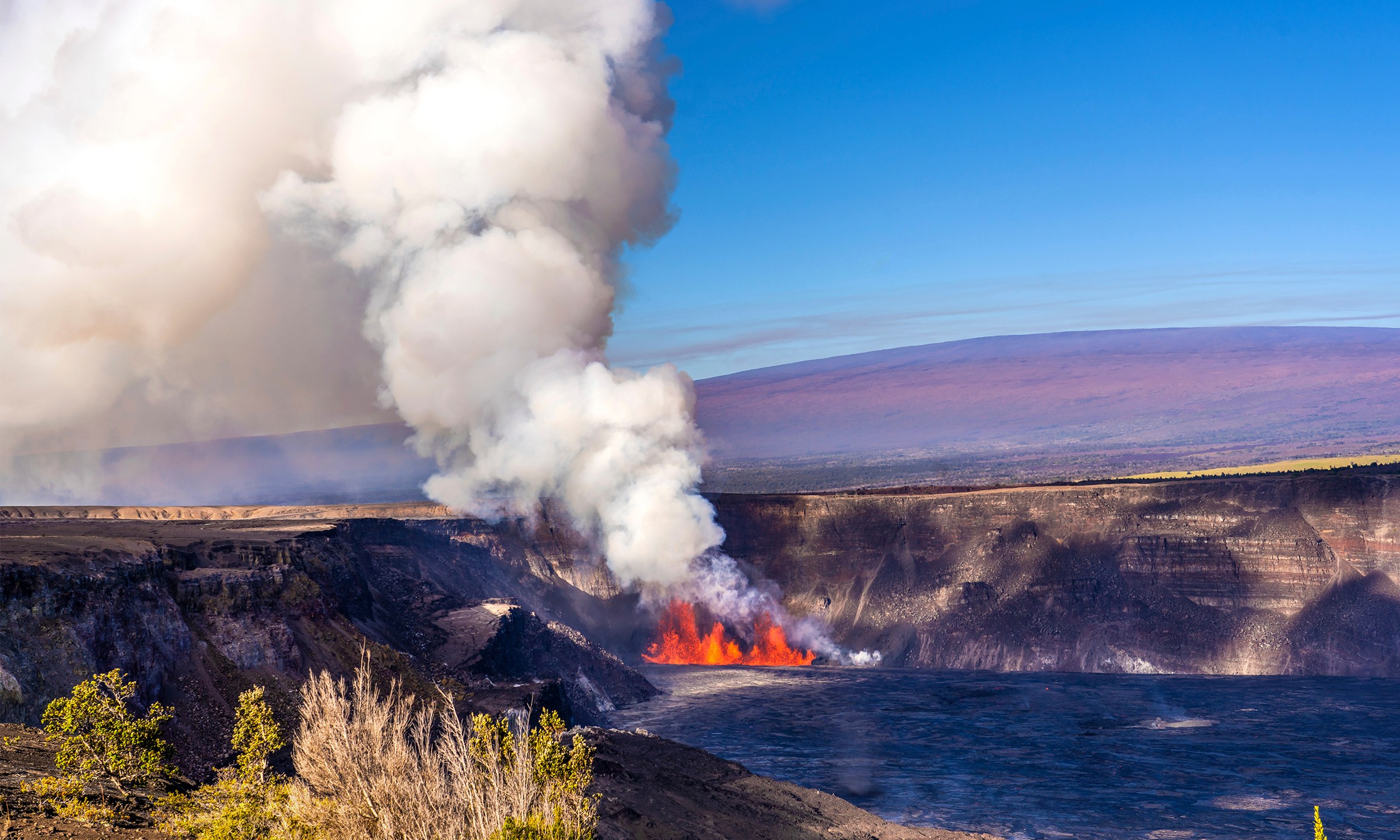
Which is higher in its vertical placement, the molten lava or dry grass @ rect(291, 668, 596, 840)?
dry grass @ rect(291, 668, 596, 840)

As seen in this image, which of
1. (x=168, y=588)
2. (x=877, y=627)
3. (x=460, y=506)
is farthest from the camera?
(x=460, y=506)

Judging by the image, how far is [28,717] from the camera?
3256 cm

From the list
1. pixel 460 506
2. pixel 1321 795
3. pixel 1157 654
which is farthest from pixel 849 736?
pixel 460 506

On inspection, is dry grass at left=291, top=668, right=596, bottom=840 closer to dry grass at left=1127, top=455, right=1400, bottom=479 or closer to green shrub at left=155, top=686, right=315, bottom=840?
green shrub at left=155, top=686, right=315, bottom=840

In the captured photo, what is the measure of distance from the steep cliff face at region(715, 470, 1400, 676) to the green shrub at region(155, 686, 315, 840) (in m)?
63.1

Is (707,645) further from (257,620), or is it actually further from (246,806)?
(246,806)

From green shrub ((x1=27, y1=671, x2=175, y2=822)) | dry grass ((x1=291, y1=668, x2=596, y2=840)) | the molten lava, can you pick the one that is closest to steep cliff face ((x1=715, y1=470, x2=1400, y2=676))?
the molten lava

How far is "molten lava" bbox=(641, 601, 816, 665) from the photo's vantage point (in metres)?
87.4

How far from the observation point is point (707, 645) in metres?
89.3

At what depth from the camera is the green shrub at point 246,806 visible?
792 inches

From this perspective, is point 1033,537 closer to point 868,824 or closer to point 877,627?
point 877,627

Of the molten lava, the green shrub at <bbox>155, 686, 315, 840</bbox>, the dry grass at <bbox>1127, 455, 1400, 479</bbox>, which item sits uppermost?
the dry grass at <bbox>1127, 455, 1400, 479</bbox>

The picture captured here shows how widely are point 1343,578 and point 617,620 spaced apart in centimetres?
5654

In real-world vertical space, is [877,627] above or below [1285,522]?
below
